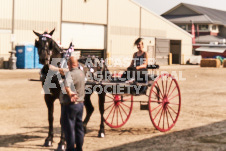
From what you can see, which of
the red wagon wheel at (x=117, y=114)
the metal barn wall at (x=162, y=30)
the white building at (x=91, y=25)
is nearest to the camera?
the red wagon wheel at (x=117, y=114)

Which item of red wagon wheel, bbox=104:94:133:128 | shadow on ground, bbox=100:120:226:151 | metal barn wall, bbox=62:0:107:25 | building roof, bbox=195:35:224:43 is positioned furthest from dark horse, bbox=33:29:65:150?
building roof, bbox=195:35:224:43

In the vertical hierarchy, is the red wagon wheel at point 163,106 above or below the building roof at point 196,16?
below

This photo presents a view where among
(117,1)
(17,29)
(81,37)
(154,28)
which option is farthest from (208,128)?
(154,28)

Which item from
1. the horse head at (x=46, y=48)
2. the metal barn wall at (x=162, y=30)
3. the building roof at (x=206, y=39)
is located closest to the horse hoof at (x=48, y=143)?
the horse head at (x=46, y=48)

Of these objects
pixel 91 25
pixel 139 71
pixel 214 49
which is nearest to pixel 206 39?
pixel 214 49

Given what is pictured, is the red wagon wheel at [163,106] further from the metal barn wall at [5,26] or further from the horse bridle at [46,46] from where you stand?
the metal barn wall at [5,26]

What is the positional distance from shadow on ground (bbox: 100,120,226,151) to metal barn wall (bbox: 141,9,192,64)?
1431 inches

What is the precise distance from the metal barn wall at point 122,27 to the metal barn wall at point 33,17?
727 centimetres

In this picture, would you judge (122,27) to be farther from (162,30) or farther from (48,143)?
(48,143)

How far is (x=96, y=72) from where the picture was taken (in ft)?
27.9

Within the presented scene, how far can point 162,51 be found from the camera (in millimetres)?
48719

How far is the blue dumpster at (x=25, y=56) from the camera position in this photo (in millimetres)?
32469

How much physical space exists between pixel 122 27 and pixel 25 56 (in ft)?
45.0

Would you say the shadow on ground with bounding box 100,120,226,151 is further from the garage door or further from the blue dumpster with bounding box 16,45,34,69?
the garage door
